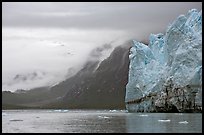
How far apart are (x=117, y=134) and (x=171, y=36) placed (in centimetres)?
3738

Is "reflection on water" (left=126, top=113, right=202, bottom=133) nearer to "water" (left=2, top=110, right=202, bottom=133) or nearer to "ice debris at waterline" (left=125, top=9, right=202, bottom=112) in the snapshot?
"water" (left=2, top=110, right=202, bottom=133)

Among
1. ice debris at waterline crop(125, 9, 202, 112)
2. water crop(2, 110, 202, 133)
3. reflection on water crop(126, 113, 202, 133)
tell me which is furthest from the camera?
ice debris at waterline crop(125, 9, 202, 112)

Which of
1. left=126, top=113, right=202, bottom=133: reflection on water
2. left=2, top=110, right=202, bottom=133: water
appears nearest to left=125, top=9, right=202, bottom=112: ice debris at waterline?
left=2, top=110, right=202, bottom=133: water

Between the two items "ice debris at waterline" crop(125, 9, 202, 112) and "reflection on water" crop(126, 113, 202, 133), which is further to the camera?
"ice debris at waterline" crop(125, 9, 202, 112)

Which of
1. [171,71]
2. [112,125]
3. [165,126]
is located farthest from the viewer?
[171,71]

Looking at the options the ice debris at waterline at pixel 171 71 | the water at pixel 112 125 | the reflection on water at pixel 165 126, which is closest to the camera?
the reflection on water at pixel 165 126

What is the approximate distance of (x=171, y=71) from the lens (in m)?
58.5

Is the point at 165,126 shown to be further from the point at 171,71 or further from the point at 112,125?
the point at 171,71

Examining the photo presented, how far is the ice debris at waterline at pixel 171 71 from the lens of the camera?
55.2 metres

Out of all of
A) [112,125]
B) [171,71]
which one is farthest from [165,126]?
[171,71]

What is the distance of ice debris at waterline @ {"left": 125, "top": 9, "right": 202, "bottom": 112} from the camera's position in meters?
55.2

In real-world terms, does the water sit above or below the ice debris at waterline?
below

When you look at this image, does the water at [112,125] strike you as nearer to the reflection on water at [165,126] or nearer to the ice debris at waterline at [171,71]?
the reflection on water at [165,126]

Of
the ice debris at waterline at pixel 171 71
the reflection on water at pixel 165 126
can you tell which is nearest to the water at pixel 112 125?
the reflection on water at pixel 165 126
